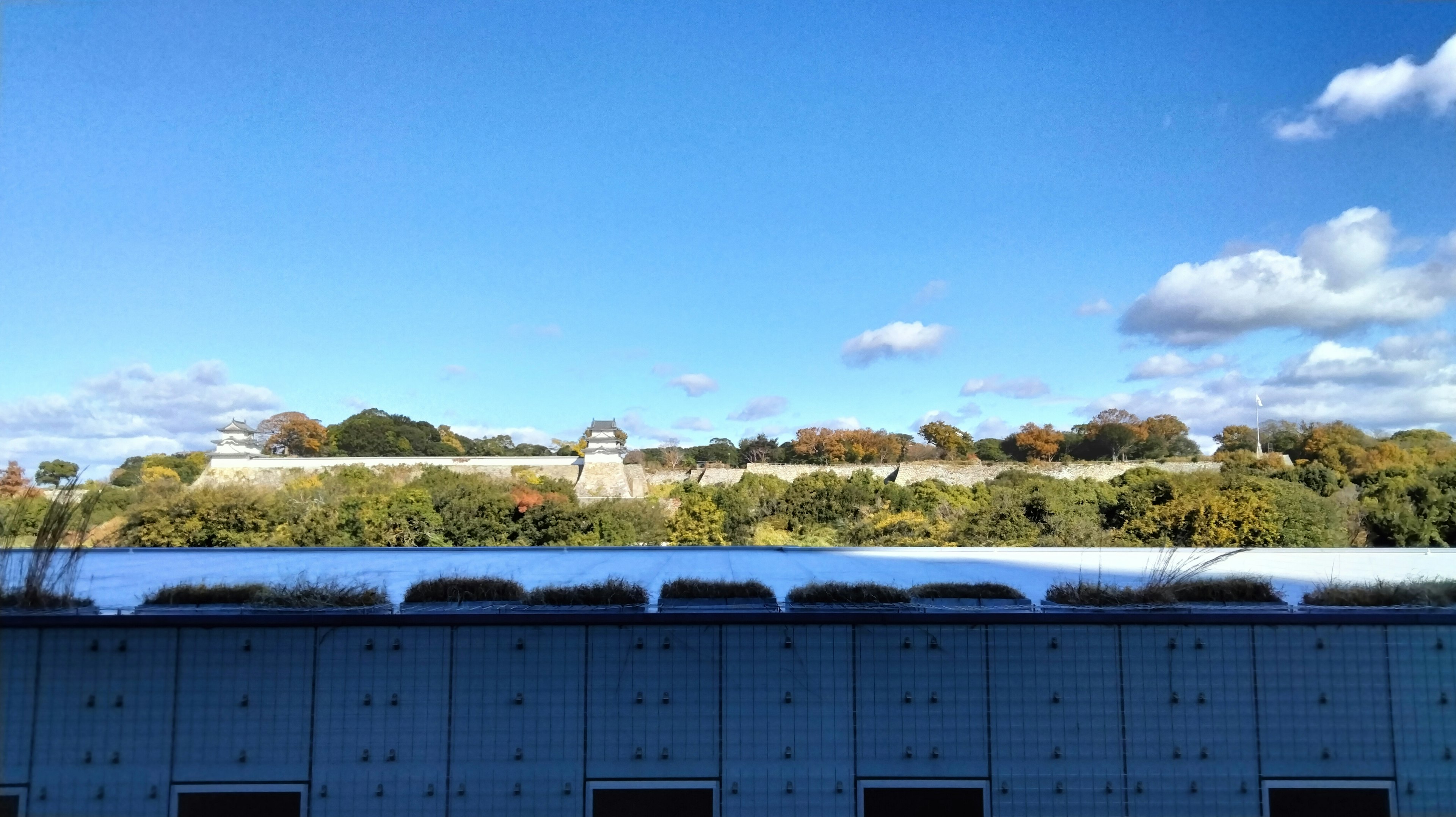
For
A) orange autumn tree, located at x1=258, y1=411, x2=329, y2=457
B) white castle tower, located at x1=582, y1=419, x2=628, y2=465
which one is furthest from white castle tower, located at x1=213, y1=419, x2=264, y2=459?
white castle tower, located at x1=582, y1=419, x2=628, y2=465

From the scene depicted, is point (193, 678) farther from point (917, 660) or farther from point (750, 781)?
point (917, 660)

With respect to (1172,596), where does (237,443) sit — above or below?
above

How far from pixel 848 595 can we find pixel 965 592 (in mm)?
738

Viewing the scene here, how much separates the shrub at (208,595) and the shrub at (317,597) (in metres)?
0.09

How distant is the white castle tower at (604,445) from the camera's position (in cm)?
3019

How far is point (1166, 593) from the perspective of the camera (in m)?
4.30

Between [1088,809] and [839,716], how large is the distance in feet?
4.45

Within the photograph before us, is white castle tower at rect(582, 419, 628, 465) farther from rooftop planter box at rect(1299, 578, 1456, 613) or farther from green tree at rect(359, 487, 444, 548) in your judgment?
rooftop planter box at rect(1299, 578, 1456, 613)

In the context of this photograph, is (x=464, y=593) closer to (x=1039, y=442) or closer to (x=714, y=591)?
(x=714, y=591)

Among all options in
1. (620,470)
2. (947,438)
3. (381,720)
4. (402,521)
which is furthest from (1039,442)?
(381,720)

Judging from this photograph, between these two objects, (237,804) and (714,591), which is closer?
(237,804)

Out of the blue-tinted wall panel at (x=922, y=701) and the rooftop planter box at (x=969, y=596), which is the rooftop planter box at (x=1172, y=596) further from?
the blue-tinted wall panel at (x=922, y=701)

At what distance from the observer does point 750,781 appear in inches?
156

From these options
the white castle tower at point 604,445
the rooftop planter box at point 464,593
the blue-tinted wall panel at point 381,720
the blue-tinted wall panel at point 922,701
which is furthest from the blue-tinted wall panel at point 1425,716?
the white castle tower at point 604,445
